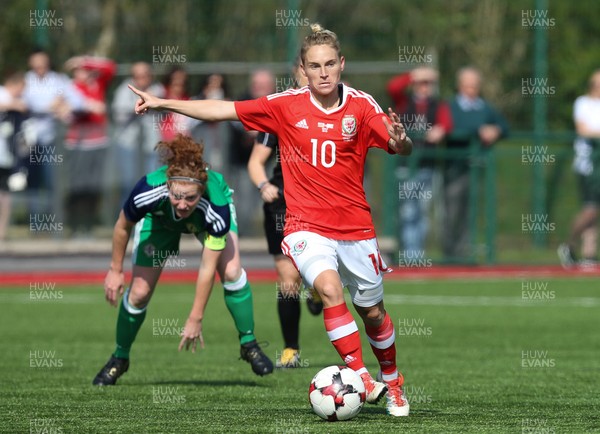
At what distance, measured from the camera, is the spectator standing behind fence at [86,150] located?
57.0 ft

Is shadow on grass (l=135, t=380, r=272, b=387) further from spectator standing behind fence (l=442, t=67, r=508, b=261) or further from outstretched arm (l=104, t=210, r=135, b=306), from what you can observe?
spectator standing behind fence (l=442, t=67, r=508, b=261)

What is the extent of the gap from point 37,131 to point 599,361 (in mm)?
9406

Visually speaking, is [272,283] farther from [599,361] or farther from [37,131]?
[599,361]

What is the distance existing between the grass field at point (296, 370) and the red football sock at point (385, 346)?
254 millimetres

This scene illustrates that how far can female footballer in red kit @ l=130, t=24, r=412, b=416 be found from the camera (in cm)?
719

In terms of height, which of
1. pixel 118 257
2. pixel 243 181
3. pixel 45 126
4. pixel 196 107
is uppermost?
pixel 196 107

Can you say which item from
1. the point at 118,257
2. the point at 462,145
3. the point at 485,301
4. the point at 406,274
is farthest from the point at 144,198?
the point at 462,145

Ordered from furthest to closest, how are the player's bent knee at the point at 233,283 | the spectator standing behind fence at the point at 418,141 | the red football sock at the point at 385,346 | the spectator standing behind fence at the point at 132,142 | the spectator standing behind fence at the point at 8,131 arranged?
the spectator standing behind fence at the point at 418,141 → the spectator standing behind fence at the point at 132,142 → the spectator standing behind fence at the point at 8,131 → the player's bent knee at the point at 233,283 → the red football sock at the point at 385,346

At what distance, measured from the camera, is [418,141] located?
18.1 meters

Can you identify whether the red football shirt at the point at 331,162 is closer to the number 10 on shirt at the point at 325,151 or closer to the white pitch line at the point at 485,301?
the number 10 on shirt at the point at 325,151

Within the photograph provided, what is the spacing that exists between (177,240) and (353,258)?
1942 millimetres

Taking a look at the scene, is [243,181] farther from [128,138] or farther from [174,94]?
[174,94]

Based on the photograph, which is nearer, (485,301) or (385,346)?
(385,346)

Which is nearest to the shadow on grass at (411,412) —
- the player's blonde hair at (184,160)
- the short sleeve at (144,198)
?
the player's blonde hair at (184,160)
